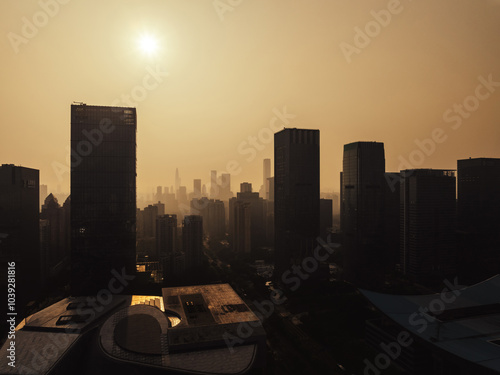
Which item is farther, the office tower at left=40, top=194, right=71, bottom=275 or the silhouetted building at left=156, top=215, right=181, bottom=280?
the silhouetted building at left=156, top=215, right=181, bottom=280

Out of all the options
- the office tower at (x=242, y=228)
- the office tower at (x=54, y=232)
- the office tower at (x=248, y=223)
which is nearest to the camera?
the office tower at (x=54, y=232)

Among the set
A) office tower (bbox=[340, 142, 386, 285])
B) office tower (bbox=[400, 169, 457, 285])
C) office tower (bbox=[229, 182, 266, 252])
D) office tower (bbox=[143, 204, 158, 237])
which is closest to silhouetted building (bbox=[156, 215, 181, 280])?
office tower (bbox=[229, 182, 266, 252])

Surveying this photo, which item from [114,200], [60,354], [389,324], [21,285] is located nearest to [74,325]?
[60,354]

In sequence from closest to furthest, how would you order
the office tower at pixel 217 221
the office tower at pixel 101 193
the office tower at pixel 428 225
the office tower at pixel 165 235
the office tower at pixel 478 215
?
the office tower at pixel 101 193
the office tower at pixel 428 225
the office tower at pixel 478 215
the office tower at pixel 165 235
the office tower at pixel 217 221

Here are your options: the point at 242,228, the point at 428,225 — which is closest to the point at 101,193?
the point at 242,228

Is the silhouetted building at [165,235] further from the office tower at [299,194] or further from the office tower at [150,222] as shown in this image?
the office tower at [299,194]

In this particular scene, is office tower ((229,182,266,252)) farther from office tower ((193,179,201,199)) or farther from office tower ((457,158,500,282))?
office tower ((193,179,201,199))

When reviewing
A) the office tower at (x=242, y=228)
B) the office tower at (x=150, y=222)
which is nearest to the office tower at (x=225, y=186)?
the office tower at (x=150, y=222)

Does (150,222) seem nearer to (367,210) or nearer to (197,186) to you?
(367,210)
